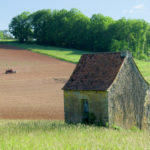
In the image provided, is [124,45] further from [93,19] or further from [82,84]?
[82,84]

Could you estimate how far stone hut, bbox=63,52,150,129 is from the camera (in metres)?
19.9

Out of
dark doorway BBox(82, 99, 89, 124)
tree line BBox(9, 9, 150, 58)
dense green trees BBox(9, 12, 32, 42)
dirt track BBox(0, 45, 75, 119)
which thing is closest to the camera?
dark doorway BBox(82, 99, 89, 124)

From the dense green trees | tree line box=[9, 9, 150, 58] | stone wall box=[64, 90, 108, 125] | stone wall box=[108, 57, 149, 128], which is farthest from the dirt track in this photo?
the dense green trees

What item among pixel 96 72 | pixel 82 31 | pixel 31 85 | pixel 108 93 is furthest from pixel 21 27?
pixel 108 93

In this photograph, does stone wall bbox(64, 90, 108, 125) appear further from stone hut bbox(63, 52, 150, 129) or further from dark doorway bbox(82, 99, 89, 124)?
dark doorway bbox(82, 99, 89, 124)

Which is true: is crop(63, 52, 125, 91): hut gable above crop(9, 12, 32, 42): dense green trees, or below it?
below

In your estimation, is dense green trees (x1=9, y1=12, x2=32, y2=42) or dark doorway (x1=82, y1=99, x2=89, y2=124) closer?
dark doorway (x1=82, y1=99, x2=89, y2=124)

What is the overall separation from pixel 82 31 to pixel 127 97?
65.0m

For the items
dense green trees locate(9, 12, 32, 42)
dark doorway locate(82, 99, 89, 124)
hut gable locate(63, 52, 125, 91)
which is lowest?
dark doorway locate(82, 99, 89, 124)

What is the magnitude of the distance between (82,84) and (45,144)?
1047 cm

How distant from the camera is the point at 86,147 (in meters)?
10.5

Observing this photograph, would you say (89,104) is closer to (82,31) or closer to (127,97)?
(127,97)

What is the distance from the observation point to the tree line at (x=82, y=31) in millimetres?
79188

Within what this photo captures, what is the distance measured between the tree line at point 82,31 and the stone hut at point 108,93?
52584 mm
